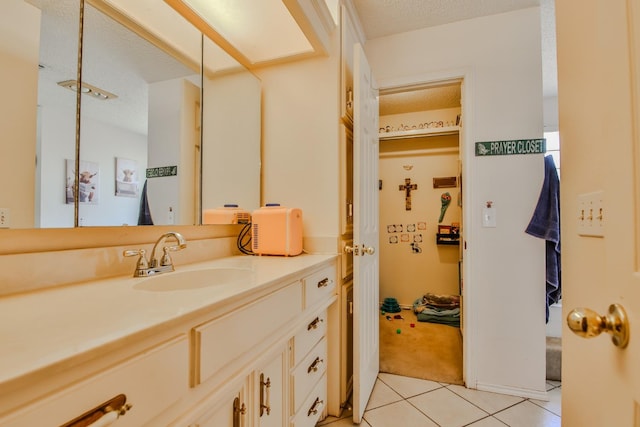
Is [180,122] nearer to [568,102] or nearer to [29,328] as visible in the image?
[29,328]

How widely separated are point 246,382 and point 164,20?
159cm

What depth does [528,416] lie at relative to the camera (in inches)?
64.6

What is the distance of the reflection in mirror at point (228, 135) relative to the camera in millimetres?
1581

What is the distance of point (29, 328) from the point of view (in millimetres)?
511

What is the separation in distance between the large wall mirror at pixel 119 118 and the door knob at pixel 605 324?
136 cm

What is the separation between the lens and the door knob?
0.45 m

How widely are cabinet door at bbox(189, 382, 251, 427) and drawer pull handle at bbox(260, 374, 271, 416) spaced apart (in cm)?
7

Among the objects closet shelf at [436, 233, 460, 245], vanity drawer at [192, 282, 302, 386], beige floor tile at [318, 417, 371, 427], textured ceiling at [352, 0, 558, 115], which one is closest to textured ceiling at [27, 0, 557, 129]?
textured ceiling at [352, 0, 558, 115]

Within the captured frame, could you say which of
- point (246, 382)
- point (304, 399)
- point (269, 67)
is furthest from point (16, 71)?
point (304, 399)

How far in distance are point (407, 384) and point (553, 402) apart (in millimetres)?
869

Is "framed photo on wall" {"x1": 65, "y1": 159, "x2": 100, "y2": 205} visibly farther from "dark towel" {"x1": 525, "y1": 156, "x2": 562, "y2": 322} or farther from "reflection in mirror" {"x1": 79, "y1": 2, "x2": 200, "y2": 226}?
"dark towel" {"x1": 525, "y1": 156, "x2": 562, "y2": 322}

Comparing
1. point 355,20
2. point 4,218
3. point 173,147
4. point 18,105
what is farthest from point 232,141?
point 355,20

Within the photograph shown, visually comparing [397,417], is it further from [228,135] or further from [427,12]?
[427,12]

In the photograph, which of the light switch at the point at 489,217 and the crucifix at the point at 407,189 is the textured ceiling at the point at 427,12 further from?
the crucifix at the point at 407,189
